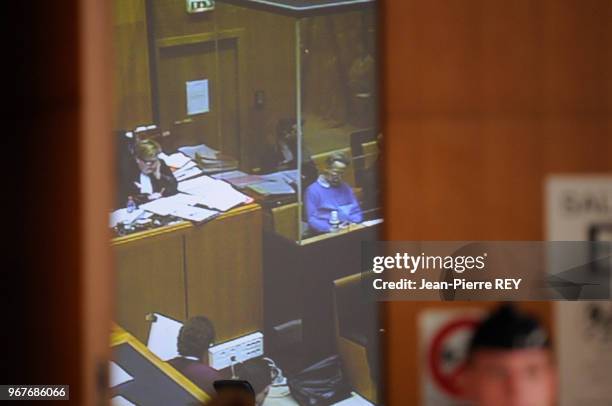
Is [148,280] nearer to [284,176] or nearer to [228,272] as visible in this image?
[228,272]

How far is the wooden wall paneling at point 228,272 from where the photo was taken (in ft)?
8.56

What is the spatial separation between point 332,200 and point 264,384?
1.87 ft

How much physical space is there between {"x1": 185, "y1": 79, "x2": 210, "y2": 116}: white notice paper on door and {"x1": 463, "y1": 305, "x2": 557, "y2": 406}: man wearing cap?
4.80ft

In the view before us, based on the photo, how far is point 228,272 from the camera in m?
2.63

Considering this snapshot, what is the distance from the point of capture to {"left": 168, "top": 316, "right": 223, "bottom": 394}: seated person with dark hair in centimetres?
257

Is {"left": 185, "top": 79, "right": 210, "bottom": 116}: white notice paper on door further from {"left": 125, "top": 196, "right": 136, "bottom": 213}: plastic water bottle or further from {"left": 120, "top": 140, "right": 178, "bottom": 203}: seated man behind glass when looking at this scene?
{"left": 125, "top": 196, "right": 136, "bottom": 213}: plastic water bottle

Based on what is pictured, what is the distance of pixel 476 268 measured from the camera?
192 cm

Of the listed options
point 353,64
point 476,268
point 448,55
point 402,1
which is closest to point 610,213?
point 476,268

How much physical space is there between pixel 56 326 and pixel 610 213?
4.09 ft

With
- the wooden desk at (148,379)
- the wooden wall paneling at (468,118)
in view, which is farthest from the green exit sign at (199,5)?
the wooden desk at (148,379)

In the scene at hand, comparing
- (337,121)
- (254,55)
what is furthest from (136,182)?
(337,121)

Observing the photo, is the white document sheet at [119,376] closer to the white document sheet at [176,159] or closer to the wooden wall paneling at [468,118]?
the white document sheet at [176,159]

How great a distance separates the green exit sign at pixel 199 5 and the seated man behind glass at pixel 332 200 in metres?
0.56

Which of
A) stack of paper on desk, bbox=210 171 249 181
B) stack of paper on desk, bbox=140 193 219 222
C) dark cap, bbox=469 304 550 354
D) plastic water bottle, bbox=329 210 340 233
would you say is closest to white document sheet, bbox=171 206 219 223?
stack of paper on desk, bbox=140 193 219 222
